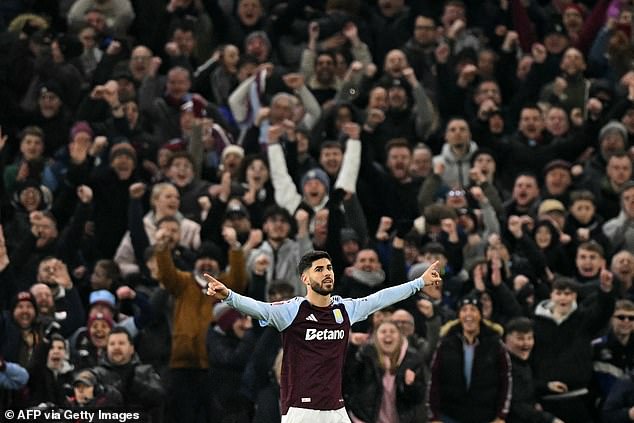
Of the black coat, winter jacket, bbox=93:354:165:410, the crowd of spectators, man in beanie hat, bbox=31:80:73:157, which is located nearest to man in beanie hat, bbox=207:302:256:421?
the crowd of spectators

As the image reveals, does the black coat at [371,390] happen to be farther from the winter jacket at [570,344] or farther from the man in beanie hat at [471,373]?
the winter jacket at [570,344]

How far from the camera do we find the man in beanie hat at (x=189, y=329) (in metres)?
18.2

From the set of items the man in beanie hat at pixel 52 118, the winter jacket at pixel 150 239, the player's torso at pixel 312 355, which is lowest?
the player's torso at pixel 312 355

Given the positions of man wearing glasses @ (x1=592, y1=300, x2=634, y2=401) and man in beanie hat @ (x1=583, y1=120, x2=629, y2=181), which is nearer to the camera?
man wearing glasses @ (x1=592, y1=300, x2=634, y2=401)

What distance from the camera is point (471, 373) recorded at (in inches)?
707

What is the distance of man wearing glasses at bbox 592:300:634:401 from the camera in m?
18.4

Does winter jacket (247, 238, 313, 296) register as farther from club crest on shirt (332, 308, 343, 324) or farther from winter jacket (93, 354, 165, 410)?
club crest on shirt (332, 308, 343, 324)

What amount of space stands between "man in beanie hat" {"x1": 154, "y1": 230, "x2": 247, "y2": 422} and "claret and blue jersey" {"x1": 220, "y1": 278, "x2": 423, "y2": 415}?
3768 millimetres

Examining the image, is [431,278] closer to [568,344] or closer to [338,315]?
[338,315]

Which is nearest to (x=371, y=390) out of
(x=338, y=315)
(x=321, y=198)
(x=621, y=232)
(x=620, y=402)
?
(x=620, y=402)

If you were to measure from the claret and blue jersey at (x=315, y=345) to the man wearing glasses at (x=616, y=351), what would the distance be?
4573 millimetres

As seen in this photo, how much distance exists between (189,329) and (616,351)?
13.5ft

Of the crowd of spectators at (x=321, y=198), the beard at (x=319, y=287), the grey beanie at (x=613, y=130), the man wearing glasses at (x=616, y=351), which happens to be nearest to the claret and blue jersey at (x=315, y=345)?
the beard at (x=319, y=287)

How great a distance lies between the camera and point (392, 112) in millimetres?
21891
